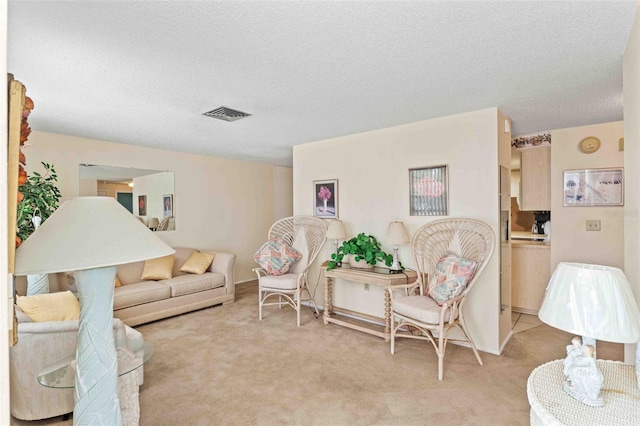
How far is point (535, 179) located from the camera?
4.17 m

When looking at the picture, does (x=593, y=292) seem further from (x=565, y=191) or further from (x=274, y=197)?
(x=274, y=197)

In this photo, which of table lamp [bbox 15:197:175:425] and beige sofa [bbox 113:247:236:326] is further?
beige sofa [bbox 113:247:236:326]

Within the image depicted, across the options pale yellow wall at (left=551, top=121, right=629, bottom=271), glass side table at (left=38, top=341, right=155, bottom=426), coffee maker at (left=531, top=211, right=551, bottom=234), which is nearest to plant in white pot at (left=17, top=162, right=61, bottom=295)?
glass side table at (left=38, top=341, right=155, bottom=426)

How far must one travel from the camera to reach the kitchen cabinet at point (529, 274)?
3963mm

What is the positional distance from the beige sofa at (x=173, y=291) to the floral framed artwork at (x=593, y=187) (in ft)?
14.3

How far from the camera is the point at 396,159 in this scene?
143 inches

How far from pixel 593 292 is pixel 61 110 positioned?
396 cm

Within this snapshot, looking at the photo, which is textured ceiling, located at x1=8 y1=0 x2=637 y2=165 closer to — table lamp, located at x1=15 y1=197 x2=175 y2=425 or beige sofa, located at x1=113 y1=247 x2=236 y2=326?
table lamp, located at x1=15 y1=197 x2=175 y2=425

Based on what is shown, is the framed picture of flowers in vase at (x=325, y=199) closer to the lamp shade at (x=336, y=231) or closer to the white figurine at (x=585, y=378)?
the lamp shade at (x=336, y=231)

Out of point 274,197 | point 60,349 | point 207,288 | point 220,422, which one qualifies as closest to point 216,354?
point 220,422

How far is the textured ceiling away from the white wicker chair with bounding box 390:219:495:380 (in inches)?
45.4

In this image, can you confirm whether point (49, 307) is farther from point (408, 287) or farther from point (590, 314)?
point (590, 314)

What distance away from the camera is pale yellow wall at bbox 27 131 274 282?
390 cm

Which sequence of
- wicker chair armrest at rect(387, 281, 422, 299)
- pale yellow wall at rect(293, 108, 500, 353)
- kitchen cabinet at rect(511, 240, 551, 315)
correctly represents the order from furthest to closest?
1. kitchen cabinet at rect(511, 240, 551, 315)
2. wicker chair armrest at rect(387, 281, 422, 299)
3. pale yellow wall at rect(293, 108, 500, 353)
